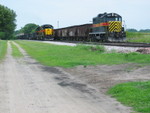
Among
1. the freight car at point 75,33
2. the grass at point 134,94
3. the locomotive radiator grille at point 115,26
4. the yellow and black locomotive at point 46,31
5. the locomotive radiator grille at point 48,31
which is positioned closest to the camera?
the grass at point 134,94

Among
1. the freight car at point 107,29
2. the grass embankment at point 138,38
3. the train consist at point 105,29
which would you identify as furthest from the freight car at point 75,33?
the grass embankment at point 138,38

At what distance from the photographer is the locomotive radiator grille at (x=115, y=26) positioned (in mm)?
39831

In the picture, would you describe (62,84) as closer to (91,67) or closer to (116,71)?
(116,71)

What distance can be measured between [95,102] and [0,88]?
3.40 m

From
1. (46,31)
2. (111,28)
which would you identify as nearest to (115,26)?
(111,28)

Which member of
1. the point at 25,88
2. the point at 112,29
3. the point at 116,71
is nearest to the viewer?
the point at 25,88

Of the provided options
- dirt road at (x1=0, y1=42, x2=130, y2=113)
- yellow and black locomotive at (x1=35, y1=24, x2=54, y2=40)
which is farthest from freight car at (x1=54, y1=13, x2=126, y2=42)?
dirt road at (x1=0, y1=42, x2=130, y2=113)

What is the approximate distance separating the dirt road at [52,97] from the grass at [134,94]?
270 mm

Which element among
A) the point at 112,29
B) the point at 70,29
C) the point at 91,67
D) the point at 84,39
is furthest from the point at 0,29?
the point at 91,67

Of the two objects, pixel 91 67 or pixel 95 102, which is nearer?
pixel 95 102

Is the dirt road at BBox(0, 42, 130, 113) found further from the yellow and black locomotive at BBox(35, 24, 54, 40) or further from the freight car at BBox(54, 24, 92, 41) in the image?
the yellow and black locomotive at BBox(35, 24, 54, 40)

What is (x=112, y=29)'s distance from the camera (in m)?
39.8

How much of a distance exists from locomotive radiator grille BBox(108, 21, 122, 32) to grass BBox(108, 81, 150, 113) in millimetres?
30029

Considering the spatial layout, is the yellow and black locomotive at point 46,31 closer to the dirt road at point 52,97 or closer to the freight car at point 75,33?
the freight car at point 75,33
